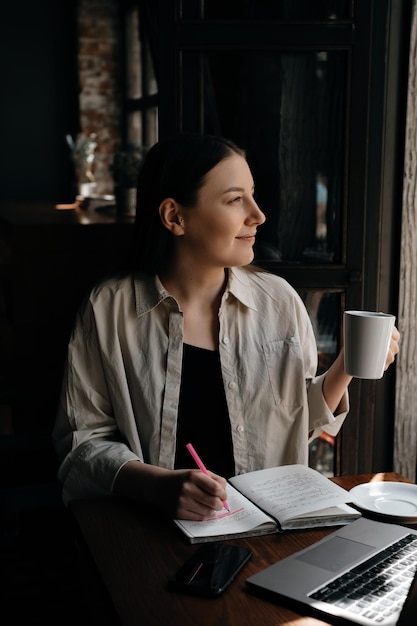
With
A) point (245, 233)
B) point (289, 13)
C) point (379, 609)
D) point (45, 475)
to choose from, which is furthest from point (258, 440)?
point (289, 13)

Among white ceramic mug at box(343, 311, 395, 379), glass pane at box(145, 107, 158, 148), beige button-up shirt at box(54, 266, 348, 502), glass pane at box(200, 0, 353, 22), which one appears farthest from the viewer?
glass pane at box(145, 107, 158, 148)

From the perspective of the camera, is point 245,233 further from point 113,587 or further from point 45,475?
point 45,475

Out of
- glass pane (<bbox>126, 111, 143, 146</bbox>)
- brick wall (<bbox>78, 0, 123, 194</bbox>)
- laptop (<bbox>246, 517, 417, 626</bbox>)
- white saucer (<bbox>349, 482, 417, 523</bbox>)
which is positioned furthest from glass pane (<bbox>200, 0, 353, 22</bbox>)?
brick wall (<bbox>78, 0, 123, 194</bbox>)

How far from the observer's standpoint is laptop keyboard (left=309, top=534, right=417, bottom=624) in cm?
101

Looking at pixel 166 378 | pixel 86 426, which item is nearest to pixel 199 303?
→ pixel 166 378

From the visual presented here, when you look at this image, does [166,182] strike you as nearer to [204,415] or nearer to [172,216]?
[172,216]

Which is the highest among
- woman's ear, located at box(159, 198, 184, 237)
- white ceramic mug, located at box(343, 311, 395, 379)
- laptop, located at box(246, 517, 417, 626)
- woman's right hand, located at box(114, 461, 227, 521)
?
woman's ear, located at box(159, 198, 184, 237)

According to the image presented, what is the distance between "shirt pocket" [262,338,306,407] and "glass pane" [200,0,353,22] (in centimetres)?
88

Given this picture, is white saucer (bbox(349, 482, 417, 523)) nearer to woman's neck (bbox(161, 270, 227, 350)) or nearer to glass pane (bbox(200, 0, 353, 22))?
woman's neck (bbox(161, 270, 227, 350))

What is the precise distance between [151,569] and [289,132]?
132 cm

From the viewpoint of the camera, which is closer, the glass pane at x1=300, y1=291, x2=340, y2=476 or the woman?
the woman

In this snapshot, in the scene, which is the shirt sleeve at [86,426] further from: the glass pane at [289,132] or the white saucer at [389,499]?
the glass pane at [289,132]

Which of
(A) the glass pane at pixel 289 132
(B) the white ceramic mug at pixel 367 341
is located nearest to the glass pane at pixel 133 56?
(A) the glass pane at pixel 289 132

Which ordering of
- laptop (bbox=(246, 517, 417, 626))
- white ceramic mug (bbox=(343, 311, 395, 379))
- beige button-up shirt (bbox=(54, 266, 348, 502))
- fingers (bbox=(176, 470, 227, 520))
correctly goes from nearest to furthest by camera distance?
1. laptop (bbox=(246, 517, 417, 626))
2. fingers (bbox=(176, 470, 227, 520))
3. white ceramic mug (bbox=(343, 311, 395, 379))
4. beige button-up shirt (bbox=(54, 266, 348, 502))
